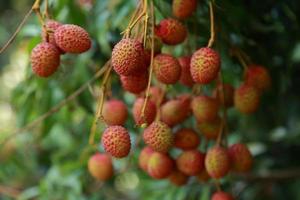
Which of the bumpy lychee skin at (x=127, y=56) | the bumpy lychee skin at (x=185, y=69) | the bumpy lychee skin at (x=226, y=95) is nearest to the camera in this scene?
the bumpy lychee skin at (x=127, y=56)

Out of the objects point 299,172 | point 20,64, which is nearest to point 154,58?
point 299,172

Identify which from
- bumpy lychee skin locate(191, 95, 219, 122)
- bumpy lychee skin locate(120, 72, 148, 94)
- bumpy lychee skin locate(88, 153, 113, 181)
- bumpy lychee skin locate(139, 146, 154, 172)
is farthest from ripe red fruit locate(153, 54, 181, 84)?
bumpy lychee skin locate(88, 153, 113, 181)

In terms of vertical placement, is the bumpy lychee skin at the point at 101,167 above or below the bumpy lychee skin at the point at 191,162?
below

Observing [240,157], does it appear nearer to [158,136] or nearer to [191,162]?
[191,162]

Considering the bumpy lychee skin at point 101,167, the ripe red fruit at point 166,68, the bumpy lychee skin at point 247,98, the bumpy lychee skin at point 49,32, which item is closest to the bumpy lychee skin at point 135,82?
the ripe red fruit at point 166,68

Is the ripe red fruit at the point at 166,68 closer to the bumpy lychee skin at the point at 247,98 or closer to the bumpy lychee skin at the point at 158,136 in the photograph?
the bumpy lychee skin at the point at 158,136

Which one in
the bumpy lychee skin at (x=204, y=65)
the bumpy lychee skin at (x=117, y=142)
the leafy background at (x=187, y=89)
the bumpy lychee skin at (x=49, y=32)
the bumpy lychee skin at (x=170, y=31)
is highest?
the bumpy lychee skin at (x=49, y=32)

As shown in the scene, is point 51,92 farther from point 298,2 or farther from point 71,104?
point 298,2
